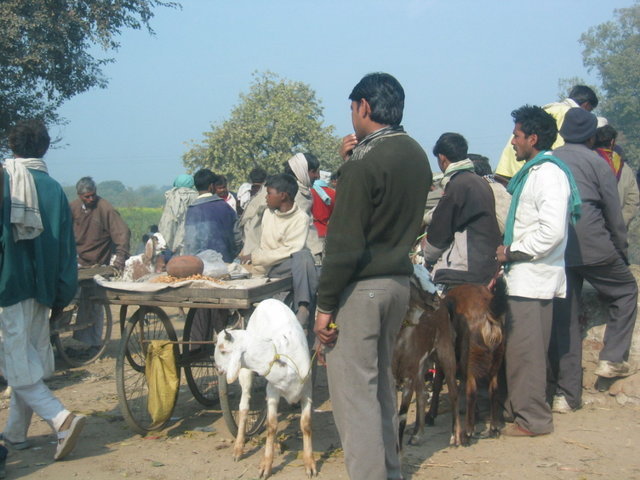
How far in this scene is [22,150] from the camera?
527 cm

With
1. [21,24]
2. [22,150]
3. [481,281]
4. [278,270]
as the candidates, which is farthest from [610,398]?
[21,24]

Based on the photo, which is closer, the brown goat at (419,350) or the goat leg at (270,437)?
the goat leg at (270,437)

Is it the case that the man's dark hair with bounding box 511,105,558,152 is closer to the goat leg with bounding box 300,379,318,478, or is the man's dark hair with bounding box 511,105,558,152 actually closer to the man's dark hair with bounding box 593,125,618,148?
the man's dark hair with bounding box 593,125,618,148

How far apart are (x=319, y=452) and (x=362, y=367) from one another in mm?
1550

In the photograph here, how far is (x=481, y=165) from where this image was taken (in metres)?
7.82

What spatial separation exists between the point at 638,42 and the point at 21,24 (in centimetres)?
4139

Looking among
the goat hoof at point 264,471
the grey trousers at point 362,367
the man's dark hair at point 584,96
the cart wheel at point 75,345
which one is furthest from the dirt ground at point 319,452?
the man's dark hair at point 584,96

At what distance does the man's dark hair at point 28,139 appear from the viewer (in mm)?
5246

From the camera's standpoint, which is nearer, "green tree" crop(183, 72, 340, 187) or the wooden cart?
the wooden cart

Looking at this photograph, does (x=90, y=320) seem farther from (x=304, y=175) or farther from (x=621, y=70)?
(x=621, y=70)

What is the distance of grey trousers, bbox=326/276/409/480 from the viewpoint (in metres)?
3.95

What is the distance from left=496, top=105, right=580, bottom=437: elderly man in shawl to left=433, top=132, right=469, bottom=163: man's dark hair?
46cm

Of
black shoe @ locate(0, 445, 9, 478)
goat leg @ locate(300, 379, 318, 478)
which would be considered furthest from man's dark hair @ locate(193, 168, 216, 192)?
black shoe @ locate(0, 445, 9, 478)

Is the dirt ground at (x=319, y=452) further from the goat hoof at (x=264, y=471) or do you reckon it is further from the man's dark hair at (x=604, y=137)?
the man's dark hair at (x=604, y=137)
